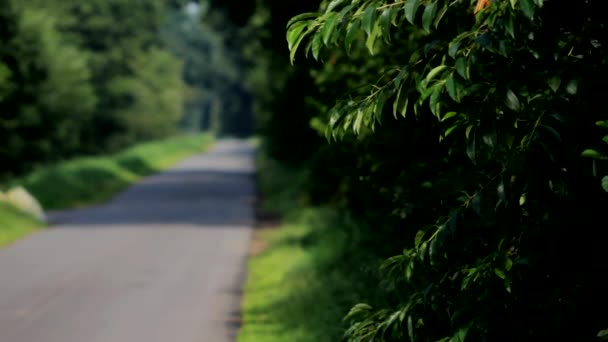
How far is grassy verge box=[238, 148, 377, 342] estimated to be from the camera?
9.13 m

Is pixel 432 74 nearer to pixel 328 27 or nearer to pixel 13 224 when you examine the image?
pixel 328 27

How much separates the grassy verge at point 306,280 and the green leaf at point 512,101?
127 inches

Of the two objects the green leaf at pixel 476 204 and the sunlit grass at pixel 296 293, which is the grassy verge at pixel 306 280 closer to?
the sunlit grass at pixel 296 293

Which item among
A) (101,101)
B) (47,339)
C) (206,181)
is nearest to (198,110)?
(101,101)

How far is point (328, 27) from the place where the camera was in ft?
12.3

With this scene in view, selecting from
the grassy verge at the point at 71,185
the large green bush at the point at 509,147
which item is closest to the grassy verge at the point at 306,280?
the large green bush at the point at 509,147

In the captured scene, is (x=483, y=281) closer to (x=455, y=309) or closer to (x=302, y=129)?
(x=455, y=309)

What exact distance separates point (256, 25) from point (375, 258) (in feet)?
74.2

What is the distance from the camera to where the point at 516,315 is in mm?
4039

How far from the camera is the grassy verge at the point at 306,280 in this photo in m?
9.13

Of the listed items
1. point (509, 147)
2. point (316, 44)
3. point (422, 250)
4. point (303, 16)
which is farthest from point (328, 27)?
point (422, 250)

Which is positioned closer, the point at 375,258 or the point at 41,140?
the point at 375,258

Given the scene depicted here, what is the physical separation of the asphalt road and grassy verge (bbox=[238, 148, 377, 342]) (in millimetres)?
336

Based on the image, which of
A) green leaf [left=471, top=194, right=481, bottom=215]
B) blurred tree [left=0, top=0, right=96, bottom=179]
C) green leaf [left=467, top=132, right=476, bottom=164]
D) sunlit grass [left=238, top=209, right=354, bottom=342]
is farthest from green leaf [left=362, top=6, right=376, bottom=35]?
blurred tree [left=0, top=0, right=96, bottom=179]
